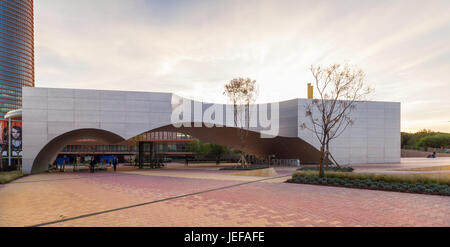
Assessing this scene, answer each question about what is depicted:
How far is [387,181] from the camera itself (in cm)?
1313

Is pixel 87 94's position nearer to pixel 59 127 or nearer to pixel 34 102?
pixel 59 127

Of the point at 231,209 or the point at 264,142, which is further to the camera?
the point at 264,142

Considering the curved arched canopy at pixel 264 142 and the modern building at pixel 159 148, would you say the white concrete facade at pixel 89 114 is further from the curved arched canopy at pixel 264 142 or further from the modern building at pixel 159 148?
the modern building at pixel 159 148

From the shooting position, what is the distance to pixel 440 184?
1184 cm

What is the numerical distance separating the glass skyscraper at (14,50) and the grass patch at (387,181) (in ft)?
459

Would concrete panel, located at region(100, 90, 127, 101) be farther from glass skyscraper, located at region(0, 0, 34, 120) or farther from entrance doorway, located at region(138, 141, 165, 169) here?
glass skyscraper, located at region(0, 0, 34, 120)

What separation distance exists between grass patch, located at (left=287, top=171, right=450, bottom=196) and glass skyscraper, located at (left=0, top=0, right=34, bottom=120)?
139836mm

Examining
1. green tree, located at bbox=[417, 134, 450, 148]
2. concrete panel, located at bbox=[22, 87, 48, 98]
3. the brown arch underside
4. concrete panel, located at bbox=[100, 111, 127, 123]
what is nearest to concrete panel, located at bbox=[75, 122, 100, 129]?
concrete panel, located at bbox=[100, 111, 127, 123]

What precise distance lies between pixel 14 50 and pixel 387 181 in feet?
514

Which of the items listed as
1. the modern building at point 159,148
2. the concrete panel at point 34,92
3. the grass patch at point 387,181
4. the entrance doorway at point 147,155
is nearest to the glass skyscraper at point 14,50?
the modern building at point 159,148

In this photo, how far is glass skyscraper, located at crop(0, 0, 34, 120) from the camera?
118062 mm

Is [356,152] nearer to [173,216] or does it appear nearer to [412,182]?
[412,182]

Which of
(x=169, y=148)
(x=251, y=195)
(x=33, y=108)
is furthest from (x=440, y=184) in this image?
(x=169, y=148)

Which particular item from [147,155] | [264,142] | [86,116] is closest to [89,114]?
[86,116]
